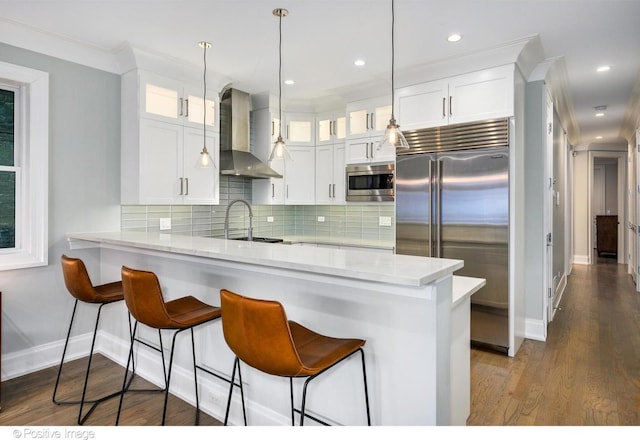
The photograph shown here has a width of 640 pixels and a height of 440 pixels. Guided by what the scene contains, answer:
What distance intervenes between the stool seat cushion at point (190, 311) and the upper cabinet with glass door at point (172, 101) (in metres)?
1.80

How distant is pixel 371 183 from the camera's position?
4.17 meters

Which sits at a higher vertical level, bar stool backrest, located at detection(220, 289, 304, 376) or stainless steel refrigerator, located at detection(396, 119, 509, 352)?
stainless steel refrigerator, located at detection(396, 119, 509, 352)

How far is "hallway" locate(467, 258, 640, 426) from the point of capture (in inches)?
90.2

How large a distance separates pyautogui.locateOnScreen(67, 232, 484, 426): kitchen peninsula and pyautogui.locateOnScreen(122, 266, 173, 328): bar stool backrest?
26 cm

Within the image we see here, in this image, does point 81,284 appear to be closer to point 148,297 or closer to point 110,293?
point 110,293

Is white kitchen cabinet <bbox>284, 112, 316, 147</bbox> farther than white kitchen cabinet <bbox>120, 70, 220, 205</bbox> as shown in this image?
Yes

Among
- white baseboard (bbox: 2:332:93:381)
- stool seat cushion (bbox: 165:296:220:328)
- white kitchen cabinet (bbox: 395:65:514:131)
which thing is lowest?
white baseboard (bbox: 2:332:93:381)

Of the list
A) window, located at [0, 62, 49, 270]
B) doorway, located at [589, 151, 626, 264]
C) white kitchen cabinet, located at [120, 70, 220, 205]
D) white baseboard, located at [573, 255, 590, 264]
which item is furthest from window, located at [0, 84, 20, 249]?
white baseboard, located at [573, 255, 590, 264]

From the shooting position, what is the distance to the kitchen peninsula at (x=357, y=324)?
1.55 m

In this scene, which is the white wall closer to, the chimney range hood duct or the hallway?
the chimney range hood duct

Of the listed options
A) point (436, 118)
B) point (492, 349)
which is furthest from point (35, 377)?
point (436, 118)

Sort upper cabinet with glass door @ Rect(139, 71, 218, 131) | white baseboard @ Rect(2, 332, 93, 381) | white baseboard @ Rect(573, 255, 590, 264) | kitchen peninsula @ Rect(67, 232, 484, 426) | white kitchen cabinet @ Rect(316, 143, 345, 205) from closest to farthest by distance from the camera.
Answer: kitchen peninsula @ Rect(67, 232, 484, 426) → white baseboard @ Rect(2, 332, 93, 381) → upper cabinet with glass door @ Rect(139, 71, 218, 131) → white kitchen cabinet @ Rect(316, 143, 345, 205) → white baseboard @ Rect(573, 255, 590, 264)

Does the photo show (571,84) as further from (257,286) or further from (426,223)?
(257,286)

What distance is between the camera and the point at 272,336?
1401 mm
